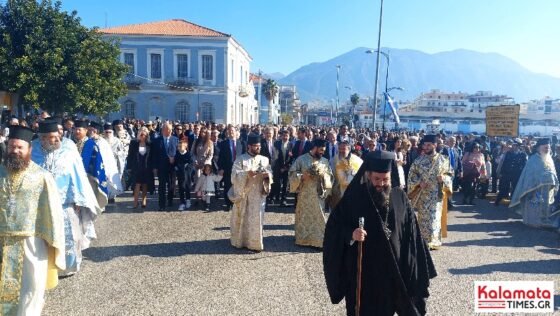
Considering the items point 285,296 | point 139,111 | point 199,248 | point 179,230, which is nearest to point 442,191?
point 285,296

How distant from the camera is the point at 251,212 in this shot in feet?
23.6

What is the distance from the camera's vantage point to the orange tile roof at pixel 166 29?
42969 millimetres

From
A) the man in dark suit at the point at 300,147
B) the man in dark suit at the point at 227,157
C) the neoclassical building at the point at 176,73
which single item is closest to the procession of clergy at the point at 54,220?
the man in dark suit at the point at 227,157

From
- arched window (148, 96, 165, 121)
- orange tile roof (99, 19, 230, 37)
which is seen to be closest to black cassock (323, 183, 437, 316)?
orange tile roof (99, 19, 230, 37)

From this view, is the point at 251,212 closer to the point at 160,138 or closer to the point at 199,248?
the point at 199,248

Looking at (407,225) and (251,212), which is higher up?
(407,225)

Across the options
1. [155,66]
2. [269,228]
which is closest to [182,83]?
[155,66]

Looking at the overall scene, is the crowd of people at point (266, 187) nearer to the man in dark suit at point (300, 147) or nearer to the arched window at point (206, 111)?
the man in dark suit at point (300, 147)

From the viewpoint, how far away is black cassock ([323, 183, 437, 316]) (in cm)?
345

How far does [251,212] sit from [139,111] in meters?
38.9

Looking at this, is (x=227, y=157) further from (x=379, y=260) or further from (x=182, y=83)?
(x=182, y=83)

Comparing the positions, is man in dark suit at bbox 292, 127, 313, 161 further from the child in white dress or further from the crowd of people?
the child in white dress

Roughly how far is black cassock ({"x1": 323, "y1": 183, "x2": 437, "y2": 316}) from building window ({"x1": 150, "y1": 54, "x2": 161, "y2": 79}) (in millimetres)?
42587

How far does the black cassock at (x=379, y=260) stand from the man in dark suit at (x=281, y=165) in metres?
7.62
